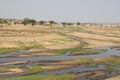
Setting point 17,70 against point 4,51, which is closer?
point 17,70

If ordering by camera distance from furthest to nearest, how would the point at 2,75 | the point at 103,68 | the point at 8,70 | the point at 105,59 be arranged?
the point at 105,59 < the point at 103,68 < the point at 8,70 < the point at 2,75

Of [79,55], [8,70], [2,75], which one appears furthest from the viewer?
[79,55]

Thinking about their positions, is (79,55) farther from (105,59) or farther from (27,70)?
(27,70)

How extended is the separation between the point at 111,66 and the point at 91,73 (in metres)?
7.01

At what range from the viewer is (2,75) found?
103 ft

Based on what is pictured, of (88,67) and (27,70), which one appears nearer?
(27,70)

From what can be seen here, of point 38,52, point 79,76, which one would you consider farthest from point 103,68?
point 38,52

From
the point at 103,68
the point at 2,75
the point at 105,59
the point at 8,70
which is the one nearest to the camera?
the point at 2,75

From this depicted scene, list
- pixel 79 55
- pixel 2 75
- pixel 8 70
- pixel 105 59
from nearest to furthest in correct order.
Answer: pixel 2 75
pixel 8 70
pixel 105 59
pixel 79 55

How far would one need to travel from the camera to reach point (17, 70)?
34.2 meters

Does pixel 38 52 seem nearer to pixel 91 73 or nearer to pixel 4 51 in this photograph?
pixel 4 51

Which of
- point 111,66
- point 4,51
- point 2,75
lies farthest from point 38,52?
point 2,75

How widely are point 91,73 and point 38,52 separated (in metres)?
20.4

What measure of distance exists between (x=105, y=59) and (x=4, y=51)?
61.8ft
